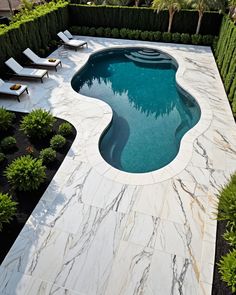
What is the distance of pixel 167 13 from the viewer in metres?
19.0

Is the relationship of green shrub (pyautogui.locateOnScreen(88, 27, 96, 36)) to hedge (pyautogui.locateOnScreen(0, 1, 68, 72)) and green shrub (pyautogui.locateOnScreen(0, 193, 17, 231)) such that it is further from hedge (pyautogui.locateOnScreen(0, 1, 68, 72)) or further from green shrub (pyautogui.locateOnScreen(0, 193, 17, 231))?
green shrub (pyautogui.locateOnScreen(0, 193, 17, 231))

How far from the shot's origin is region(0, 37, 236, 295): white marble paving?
5539mm

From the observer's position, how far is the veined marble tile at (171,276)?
5406mm

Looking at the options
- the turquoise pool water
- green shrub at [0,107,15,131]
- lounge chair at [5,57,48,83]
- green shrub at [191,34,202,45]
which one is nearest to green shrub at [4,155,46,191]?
the turquoise pool water

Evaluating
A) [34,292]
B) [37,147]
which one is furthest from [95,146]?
[34,292]

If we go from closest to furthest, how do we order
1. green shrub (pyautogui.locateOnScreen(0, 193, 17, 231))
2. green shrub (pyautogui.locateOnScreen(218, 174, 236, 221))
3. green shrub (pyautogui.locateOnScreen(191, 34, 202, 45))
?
green shrub (pyautogui.locateOnScreen(218, 174, 236, 221))
green shrub (pyautogui.locateOnScreen(0, 193, 17, 231))
green shrub (pyautogui.locateOnScreen(191, 34, 202, 45))

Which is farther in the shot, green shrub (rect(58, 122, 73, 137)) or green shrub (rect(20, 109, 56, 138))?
green shrub (rect(58, 122, 73, 137))

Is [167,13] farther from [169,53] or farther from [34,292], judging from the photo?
[34,292]

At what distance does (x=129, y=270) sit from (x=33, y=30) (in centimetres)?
1552

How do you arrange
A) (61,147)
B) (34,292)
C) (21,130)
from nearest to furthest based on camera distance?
(34,292)
(61,147)
(21,130)

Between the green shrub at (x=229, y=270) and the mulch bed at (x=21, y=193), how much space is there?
16.7 feet

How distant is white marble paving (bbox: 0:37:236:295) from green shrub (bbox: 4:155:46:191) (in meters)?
0.52

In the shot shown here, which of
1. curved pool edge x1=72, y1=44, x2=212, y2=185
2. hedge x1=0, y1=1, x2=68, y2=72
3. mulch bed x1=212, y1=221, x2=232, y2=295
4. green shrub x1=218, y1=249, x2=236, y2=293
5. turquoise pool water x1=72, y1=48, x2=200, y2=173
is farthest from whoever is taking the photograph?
hedge x1=0, y1=1, x2=68, y2=72

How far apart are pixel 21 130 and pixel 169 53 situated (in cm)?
1229
